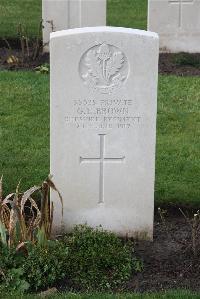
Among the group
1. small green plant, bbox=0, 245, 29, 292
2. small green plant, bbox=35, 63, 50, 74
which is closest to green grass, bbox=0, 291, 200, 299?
small green plant, bbox=0, 245, 29, 292

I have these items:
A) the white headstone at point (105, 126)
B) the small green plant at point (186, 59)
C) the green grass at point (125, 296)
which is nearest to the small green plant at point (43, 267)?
the green grass at point (125, 296)

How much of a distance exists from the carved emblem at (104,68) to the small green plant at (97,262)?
42.0 inches

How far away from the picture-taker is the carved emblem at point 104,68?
584cm

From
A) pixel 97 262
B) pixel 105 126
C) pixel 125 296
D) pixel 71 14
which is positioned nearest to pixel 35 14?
pixel 71 14

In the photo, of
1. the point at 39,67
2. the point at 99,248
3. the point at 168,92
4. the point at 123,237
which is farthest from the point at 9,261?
the point at 39,67

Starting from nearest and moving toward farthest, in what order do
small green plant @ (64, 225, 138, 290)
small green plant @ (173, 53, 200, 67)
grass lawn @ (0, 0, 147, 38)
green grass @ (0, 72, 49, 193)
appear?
small green plant @ (64, 225, 138, 290), green grass @ (0, 72, 49, 193), small green plant @ (173, 53, 200, 67), grass lawn @ (0, 0, 147, 38)

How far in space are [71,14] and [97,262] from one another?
6.56 metres

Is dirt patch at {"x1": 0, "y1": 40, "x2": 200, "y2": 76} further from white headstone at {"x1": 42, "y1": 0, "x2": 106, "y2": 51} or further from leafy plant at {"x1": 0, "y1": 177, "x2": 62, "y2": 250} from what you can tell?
leafy plant at {"x1": 0, "y1": 177, "x2": 62, "y2": 250}

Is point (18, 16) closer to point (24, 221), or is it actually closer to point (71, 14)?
point (71, 14)

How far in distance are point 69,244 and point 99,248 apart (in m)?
0.22

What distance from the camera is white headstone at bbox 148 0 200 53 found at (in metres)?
11.7

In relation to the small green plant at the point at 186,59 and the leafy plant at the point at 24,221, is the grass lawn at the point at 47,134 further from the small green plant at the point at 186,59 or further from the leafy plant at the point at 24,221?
the leafy plant at the point at 24,221

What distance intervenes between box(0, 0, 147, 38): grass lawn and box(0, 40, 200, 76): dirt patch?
3.63 feet

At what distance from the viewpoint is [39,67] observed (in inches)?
419
